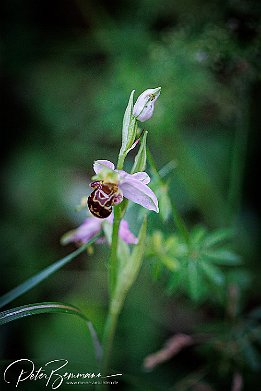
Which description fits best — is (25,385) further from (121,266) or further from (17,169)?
(17,169)

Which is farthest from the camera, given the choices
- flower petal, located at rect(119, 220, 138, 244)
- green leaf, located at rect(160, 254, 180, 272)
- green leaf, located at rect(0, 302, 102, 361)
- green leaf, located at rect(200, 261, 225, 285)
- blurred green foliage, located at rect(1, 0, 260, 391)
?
blurred green foliage, located at rect(1, 0, 260, 391)

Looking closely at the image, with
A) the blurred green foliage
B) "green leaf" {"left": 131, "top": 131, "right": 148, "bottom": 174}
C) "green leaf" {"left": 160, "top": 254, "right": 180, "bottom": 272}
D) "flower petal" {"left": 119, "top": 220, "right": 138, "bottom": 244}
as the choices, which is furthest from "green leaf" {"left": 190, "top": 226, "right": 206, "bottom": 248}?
"green leaf" {"left": 131, "top": 131, "right": 148, "bottom": 174}

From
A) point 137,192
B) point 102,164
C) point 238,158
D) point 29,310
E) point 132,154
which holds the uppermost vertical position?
point 132,154

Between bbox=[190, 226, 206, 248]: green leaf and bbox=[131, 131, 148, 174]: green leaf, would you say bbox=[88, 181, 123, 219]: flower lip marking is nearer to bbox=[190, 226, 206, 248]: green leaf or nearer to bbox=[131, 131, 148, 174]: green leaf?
bbox=[131, 131, 148, 174]: green leaf

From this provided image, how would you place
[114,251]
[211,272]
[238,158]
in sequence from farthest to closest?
[238,158]
[211,272]
[114,251]

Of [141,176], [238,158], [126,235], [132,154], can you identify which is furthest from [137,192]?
[132,154]

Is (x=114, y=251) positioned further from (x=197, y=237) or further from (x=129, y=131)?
(x=197, y=237)

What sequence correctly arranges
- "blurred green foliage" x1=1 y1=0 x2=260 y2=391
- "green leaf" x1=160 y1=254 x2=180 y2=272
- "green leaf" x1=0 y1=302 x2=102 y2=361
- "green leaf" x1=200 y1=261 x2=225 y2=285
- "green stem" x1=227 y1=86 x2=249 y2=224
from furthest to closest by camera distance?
"green stem" x1=227 y1=86 x2=249 y2=224
"blurred green foliage" x1=1 y1=0 x2=260 y2=391
"green leaf" x1=200 y1=261 x2=225 y2=285
"green leaf" x1=160 y1=254 x2=180 y2=272
"green leaf" x1=0 y1=302 x2=102 y2=361

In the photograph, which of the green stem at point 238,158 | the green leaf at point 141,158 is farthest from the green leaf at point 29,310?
the green stem at point 238,158
